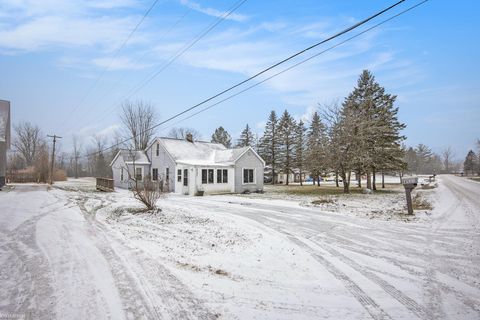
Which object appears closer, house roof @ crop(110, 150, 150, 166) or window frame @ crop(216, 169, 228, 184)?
window frame @ crop(216, 169, 228, 184)

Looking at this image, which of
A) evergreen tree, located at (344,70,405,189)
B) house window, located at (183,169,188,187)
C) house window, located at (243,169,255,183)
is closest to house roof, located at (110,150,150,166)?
house window, located at (183,169,188,187)

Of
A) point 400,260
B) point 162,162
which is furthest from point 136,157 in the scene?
point 400,260

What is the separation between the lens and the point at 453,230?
9.23 metres

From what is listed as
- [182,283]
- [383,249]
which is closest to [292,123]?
[383,249]

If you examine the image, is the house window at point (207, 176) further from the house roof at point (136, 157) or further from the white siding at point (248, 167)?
the house roof at point (136, 157)

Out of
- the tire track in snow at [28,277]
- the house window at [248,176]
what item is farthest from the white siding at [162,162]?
the tire track in snow at [28,277]

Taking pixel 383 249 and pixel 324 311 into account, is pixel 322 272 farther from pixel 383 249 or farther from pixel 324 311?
pixel 383 249

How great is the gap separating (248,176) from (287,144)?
1999 centimetres

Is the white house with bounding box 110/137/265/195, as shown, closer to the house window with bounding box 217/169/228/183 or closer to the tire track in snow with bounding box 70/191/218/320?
the house window with bounding box 217/169/228/183

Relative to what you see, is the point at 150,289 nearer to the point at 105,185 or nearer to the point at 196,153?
the point at 196,153

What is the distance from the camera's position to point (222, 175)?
86.6 ft

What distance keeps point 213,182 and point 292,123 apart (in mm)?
25444

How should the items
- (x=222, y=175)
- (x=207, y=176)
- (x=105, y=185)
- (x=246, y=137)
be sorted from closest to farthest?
(x=207, y=176)
(x=222, y=175)
(x=105, y=185)
(x=246, y=137)

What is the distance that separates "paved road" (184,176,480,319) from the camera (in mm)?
4055
